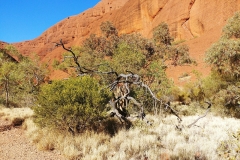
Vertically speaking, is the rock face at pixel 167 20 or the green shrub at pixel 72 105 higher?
the rock face at pixel 167 20

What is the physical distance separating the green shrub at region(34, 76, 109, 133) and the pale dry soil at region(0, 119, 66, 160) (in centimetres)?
97

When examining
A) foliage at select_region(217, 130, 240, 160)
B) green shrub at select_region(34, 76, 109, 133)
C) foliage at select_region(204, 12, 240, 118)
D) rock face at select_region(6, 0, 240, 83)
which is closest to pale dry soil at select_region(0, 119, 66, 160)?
green shrub at select_region(34, 76, 109, 133)

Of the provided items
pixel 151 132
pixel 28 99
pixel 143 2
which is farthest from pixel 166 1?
pixel 151 132

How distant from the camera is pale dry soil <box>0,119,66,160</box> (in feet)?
22.2

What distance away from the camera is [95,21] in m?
92.2

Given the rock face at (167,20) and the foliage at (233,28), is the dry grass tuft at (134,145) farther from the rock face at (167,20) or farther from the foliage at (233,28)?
the rock face at (167,20)

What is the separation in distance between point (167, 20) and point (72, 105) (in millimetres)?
51128

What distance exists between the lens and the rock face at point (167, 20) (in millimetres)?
43188

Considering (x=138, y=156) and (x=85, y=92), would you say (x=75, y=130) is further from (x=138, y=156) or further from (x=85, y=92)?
(x=138, y=156)

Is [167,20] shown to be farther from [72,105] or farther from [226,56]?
[72,105]

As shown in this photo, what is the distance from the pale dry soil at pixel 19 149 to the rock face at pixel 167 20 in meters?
31.8

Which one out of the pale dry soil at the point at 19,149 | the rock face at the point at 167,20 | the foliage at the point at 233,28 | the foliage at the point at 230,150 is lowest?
the pale dry soil at the point at 19,149

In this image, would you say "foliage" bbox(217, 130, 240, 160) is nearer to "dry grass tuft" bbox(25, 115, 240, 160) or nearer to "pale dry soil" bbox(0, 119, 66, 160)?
"dry grass tuft" bbox(25, 115, 240, 160)

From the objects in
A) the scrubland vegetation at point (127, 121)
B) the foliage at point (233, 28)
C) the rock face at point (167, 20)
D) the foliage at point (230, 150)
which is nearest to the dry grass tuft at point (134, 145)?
the scrubland vegetation at point (127, 121)
